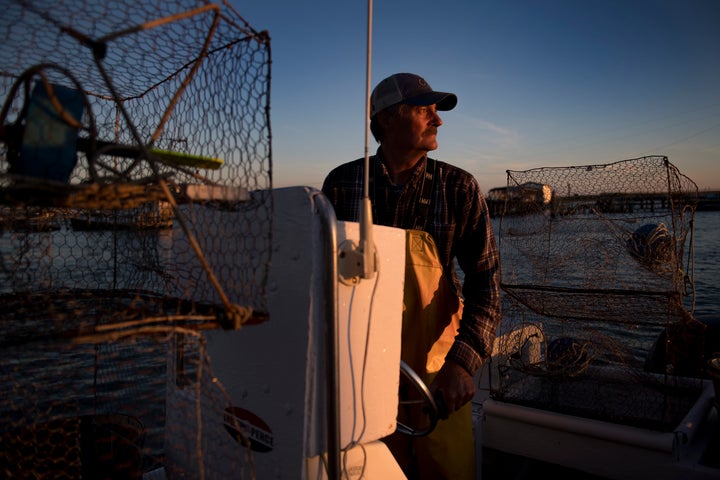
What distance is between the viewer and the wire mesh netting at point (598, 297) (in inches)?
135

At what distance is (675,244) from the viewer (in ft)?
11.9

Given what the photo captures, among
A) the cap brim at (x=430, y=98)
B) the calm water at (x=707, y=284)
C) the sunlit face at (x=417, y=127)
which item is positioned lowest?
the calm water at (x=707, y=284)

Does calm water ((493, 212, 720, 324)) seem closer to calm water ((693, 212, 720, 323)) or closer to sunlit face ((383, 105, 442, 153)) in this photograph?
calm water ((693, 212, 720, 323))

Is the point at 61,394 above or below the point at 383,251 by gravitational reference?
below

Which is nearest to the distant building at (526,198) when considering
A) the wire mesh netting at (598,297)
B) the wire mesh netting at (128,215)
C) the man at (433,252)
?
the wire mesh netting at (598,297)

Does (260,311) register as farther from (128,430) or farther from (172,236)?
(128,430)

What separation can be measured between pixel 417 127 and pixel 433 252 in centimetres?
72

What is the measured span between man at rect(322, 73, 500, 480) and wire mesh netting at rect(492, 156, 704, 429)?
4.42ft

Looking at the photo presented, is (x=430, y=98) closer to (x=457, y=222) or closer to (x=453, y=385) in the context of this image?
(x=457, y=222)

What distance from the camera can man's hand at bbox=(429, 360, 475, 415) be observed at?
6.33ft

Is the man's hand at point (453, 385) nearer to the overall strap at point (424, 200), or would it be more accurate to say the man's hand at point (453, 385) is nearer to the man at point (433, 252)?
the man at point (433, 252)

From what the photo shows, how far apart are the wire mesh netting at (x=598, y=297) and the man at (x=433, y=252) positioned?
1346 mm

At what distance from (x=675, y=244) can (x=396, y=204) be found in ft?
8.60

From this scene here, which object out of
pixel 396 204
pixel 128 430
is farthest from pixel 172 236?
pixel 396 204
